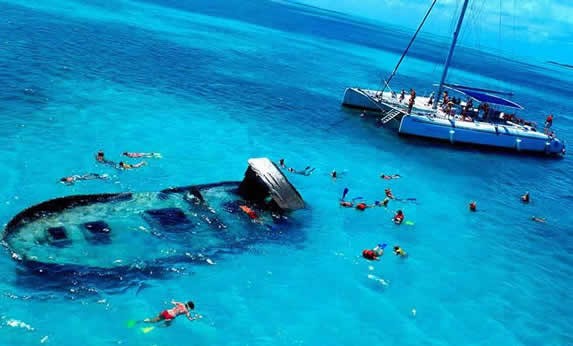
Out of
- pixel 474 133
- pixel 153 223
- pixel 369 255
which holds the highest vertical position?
pixel 474 133

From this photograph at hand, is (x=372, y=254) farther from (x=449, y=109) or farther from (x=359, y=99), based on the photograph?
(x=359, y=99)

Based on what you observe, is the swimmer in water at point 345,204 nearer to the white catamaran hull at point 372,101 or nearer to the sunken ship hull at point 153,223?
the sunken ship hull at point 153,223

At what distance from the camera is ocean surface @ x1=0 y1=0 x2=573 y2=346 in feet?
57.5

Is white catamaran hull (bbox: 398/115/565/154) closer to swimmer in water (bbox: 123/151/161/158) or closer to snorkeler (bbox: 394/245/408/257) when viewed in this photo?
snorkeler (bbox: 394/245/408/257)

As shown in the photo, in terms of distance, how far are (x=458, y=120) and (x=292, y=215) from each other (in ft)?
96.0

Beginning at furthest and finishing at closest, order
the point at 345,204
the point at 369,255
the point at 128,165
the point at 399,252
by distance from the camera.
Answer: the point at 345,204, the point at 128,165, the point at 399,252, the point at 369,255

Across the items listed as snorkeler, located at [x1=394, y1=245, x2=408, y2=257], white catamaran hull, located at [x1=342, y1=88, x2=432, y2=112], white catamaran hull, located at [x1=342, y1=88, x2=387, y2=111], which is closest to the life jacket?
snorkeler, located at [x1=394, y1=245, x2=408, y2=257]

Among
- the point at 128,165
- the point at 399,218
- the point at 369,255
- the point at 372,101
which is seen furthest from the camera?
the point at 372,101

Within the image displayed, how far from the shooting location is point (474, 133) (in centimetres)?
4756

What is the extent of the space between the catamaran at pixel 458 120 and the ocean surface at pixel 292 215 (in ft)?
5.00

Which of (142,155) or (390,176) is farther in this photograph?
(390,176)

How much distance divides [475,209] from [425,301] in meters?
13.8

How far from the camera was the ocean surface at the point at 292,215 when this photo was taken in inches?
690

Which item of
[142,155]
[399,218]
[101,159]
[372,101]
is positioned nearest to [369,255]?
[399,218]
